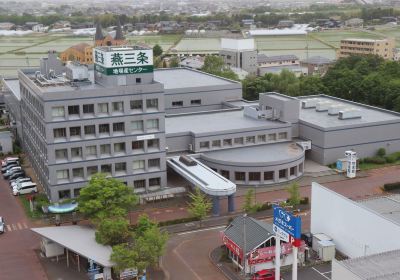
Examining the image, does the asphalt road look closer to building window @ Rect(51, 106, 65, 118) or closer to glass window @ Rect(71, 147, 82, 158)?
glass window @ Rect(71, 147, 82, 158)

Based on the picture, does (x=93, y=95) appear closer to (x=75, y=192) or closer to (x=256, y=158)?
(x=75, y=192)

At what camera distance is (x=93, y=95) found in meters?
30.9

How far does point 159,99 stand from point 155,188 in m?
5.47

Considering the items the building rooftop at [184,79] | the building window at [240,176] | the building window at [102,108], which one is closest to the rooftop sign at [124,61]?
the building window at [102,108]

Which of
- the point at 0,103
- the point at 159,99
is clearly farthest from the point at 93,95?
the point at 0,103

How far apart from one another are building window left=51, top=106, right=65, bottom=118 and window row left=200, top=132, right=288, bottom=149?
1016 centimetres

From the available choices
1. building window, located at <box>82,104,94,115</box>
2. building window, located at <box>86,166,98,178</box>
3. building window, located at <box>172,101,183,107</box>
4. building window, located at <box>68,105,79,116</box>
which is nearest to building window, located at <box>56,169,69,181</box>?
building window, located at <box>86,166,98,178</box>

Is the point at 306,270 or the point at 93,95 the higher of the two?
the point at 93,95

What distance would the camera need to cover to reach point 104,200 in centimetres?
2680

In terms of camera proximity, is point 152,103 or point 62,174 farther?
point 152,103

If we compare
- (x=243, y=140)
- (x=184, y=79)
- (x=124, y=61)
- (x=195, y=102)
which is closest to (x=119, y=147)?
(x=124, y=61)

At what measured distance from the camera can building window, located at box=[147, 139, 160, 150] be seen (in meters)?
33.1

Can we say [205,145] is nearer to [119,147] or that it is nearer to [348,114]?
[119,147]

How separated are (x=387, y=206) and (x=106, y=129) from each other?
1553 cm
